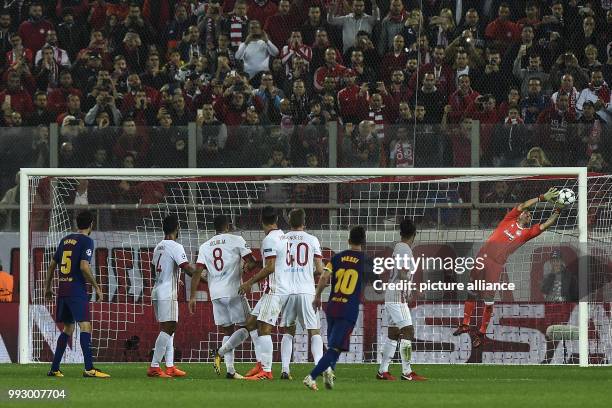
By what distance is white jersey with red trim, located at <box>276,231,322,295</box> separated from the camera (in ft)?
43.3

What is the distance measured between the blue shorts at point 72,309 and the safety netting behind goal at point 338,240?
9.73 ft

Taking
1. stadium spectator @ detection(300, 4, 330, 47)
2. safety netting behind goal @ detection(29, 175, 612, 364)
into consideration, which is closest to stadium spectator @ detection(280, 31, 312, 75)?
stadium spectator @ detection(300, 4, 330, 47)

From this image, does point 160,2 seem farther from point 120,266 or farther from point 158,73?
point 120,266

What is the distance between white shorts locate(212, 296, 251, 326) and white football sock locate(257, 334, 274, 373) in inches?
17.3

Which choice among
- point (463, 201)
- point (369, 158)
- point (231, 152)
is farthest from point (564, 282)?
point (231, 152)

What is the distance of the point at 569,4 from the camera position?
771 inches

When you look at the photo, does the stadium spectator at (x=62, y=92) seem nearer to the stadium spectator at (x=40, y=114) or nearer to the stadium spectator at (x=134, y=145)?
the stadium spectator at (x=40, y=114)

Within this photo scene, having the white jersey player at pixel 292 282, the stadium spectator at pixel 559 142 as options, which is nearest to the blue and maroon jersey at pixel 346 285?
the white jersey player at pixel 292 282

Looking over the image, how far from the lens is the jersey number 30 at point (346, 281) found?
1173 centimetres

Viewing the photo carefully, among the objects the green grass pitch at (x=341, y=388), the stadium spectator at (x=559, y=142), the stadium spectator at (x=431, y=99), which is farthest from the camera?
the stadium spectator at (x=431, y=99)

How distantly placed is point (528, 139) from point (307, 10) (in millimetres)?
4986

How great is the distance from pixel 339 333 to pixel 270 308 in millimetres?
1630

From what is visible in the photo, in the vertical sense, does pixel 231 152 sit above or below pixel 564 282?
above

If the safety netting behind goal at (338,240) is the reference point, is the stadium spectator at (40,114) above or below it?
above
